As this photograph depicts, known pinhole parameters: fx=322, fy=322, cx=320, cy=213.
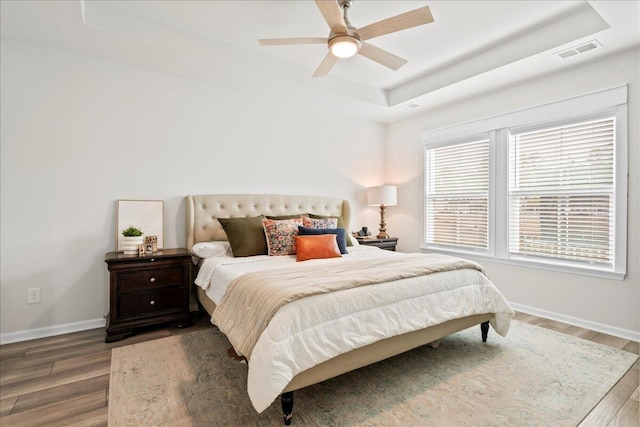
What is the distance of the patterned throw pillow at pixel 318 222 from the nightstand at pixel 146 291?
1.26 m

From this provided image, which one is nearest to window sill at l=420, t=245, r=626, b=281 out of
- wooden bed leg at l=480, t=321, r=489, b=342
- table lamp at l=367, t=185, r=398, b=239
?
table lamp at l=367, t=185, r=398, b=239

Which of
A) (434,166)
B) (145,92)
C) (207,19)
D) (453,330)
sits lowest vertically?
(453,330)

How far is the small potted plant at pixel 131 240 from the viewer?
295 centimetres

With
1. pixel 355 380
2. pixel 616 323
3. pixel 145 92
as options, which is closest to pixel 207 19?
pixel 145 92

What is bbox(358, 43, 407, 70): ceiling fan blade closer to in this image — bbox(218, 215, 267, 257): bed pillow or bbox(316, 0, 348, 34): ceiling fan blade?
bbox(316, 0, 348, 34): ceiling fan blade

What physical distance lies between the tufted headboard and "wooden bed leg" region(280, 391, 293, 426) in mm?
2190

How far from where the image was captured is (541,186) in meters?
3.45

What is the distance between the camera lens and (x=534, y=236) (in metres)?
3.52

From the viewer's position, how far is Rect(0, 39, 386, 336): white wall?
109 inches

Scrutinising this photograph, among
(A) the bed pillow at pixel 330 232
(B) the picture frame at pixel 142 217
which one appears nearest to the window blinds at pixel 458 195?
(A) the bed pillow at pixel 330 232

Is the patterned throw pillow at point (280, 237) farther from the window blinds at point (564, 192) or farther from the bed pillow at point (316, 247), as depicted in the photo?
the window blinds at point (564, 192)

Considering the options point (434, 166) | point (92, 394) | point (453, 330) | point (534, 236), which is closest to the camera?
point (92, 394)

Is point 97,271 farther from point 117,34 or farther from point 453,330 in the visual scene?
point 453,330

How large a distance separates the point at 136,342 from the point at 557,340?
3592 mm
